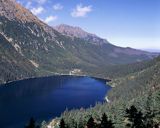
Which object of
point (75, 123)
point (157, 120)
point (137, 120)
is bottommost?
point (75, 123)

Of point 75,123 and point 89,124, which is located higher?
point 89,124

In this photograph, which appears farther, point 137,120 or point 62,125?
point 137,120

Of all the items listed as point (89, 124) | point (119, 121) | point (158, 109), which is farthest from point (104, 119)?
point (119, 121)

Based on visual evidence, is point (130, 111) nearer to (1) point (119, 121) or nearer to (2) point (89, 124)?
(2) point (89, 124)

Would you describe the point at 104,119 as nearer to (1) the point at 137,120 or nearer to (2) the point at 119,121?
(1) the point at 137,120

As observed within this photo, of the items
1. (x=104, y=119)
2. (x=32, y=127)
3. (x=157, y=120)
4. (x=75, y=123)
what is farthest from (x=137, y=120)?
(x=75, y=123)

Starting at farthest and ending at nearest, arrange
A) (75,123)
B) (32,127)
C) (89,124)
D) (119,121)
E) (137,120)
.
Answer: (75,123), (119,121), (137,120), (89,124), (32,127)

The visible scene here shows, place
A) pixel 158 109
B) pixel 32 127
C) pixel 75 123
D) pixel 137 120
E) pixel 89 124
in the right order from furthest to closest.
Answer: pixel 75 123 < pixel 158 109 < pixel 137 120 < pixel 89 124 < pixel 32 127

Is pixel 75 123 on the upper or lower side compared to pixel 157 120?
lower

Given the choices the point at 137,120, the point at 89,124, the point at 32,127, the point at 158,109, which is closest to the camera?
the point at 32,127
